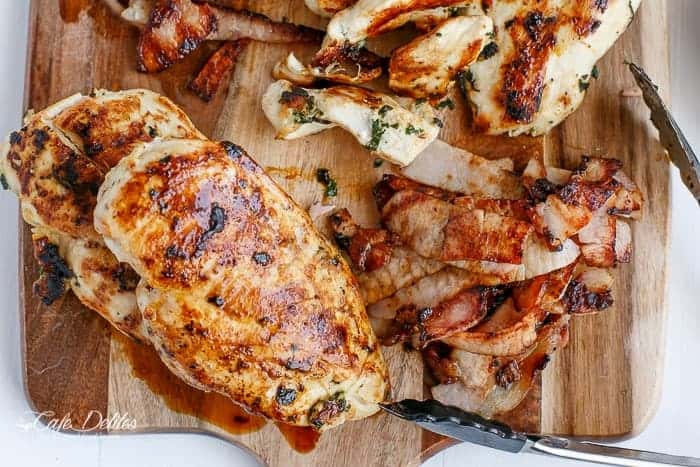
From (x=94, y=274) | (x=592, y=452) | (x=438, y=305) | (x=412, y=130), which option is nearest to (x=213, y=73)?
(x=412, y=130)

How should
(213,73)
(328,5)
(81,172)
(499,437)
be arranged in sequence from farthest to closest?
(213,73) → (328,5) → (499,437) → (81,172)

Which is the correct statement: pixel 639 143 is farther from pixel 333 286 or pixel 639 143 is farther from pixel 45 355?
pixel 45 355

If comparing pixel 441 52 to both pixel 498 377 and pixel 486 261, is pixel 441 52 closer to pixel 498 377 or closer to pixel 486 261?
pixel 486 261

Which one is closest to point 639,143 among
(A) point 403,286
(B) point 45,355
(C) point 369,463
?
(A) point 403,286

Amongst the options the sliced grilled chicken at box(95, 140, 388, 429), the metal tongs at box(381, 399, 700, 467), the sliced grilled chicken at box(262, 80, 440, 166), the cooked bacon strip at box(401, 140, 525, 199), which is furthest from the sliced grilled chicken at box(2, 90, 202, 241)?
the metal tongs at box(381, 399, 700, 467)

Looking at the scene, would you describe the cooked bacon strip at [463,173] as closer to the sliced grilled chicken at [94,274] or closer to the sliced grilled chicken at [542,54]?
the sliced grilled chicken at [542,54]

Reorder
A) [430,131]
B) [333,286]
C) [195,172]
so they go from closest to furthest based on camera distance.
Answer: [195,172]
[333,286]
[430,131]
